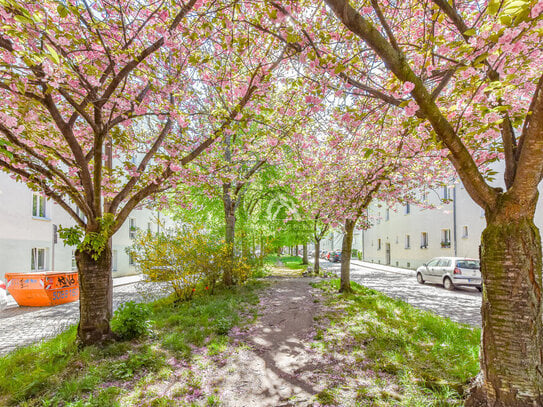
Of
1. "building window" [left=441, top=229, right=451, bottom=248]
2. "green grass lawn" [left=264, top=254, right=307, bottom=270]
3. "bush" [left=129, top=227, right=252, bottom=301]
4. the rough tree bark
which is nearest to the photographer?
the rough tree bark

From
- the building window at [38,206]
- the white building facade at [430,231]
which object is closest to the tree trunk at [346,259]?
the white building facade at [430,231]

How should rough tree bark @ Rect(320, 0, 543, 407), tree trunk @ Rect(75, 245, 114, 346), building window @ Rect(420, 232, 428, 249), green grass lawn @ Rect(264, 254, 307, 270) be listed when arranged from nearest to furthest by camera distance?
rough tree bark @ Rect(320, 0, 543, 407)
tree trunk @ Rect(75, 245, 114, 346)
green grass lawn @ Rect(264, 254, 307, 270)
building window @ Rect(420, 232, 428, 249)

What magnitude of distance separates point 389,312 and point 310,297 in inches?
119

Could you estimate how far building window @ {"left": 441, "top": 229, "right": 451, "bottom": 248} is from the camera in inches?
795

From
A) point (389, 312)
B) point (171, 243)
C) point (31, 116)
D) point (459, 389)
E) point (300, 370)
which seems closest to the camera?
point (459, 389)

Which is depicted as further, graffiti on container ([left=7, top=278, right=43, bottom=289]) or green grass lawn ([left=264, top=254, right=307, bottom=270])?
green grass lawn ([left=264, top=254, right=307, bottom=270])

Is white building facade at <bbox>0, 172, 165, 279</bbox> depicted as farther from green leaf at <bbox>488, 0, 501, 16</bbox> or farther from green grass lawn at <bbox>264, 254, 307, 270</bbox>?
green leaf at <bbox>488, 0, 501, 16</bbox>

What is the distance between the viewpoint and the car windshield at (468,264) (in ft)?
43.5

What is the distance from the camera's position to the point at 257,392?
380cm

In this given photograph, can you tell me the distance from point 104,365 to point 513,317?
5.19m

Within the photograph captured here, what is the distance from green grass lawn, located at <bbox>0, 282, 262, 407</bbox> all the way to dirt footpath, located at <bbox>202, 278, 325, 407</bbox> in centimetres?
40

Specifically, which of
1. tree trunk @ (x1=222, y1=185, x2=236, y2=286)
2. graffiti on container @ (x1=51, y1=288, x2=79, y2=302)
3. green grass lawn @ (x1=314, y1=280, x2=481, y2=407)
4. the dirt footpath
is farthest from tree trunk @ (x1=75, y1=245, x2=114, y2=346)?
graffiti on container @ (x1=51, y1=288, x2=79, y2=302)

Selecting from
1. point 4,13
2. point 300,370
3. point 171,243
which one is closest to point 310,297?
point 171,243

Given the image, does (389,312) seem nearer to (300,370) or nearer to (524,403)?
(300,370)
